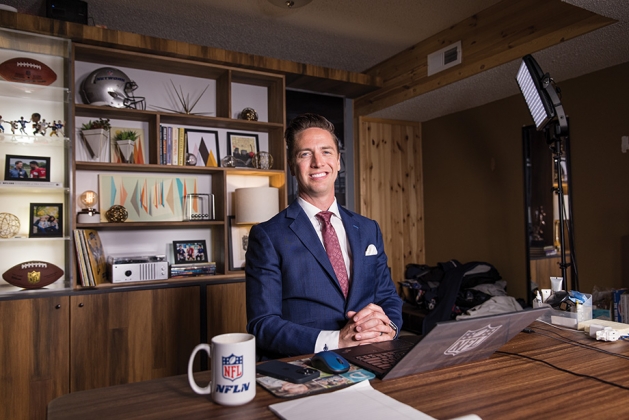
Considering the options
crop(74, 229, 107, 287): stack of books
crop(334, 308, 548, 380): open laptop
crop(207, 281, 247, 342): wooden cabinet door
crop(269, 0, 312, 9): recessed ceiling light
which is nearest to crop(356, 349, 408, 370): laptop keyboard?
crop(334, 308, 548, 380): open laptop

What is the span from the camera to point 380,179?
189 inches

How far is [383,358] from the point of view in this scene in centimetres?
109

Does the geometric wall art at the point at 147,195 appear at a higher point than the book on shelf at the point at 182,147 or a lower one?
lower

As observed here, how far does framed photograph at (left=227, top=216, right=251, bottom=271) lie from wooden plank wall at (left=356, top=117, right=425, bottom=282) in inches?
55.0

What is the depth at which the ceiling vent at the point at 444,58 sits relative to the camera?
349cm

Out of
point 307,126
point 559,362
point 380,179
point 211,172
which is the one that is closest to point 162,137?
point 211,172

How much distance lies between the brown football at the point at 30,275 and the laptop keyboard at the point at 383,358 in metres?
2.36

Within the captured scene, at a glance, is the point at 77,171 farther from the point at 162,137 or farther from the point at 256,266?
the point at 256,266

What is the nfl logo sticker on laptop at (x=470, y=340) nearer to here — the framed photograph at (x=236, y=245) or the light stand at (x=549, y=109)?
the light stand at (x=549, y=109)

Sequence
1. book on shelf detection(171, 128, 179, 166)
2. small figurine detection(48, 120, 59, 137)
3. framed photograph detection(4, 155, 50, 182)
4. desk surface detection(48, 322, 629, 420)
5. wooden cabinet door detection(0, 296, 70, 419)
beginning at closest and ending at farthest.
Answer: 1. desk surface detection(48, 322, 629, 420)
2. wooden cabinet door detection(0, 296, 70, 419)
3. framed photograph detection(4, 155, 50, 182)
4. small figurine detection(48, 120, 59, 137)
5. book on shelf detection(171, 128, 179, 166)

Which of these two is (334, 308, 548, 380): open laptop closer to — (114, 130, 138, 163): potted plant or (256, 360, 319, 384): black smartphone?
(256, 360, 319, 384): black smartphone

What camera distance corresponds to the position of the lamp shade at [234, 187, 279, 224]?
338 centimetres

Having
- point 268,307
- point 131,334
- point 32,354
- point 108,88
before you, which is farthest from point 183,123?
point 268,307

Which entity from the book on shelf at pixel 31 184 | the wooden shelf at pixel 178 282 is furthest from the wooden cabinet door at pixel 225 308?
the book on shelf at pixel 31 184
